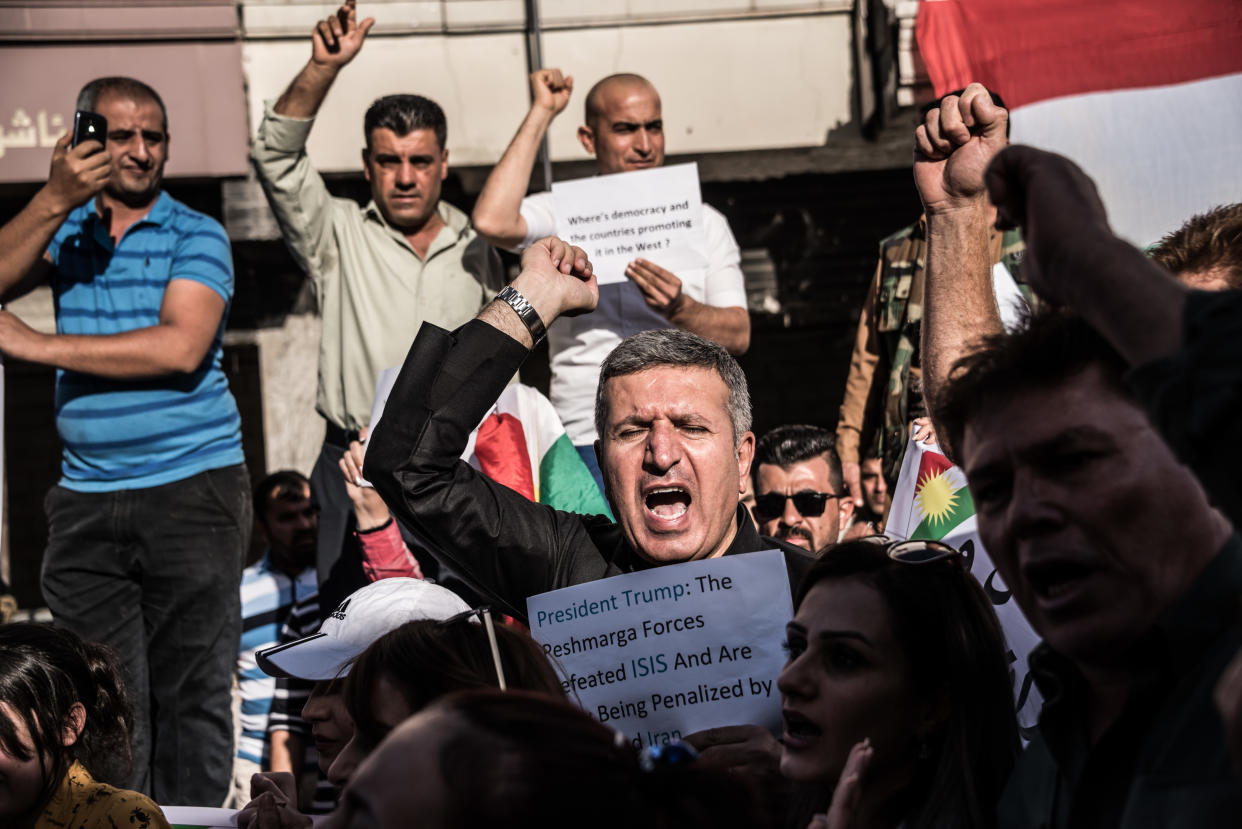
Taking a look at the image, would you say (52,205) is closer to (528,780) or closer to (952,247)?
(952,247)

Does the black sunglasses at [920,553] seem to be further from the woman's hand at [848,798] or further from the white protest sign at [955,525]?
the white protest sign at [955,525]

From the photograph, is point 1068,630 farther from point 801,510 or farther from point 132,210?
point 132,210

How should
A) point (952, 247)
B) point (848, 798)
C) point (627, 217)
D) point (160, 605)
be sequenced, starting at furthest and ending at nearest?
point (627, 217) < point (160, 605) < point (952, 247) < point (848, 798)

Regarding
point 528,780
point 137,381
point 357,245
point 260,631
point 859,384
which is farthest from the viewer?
point 260,631

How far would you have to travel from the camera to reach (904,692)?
2242 mm

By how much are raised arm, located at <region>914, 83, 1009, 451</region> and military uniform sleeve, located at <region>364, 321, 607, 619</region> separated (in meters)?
0.93

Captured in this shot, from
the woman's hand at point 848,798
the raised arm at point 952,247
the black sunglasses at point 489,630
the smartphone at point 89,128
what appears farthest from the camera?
the smartphone at point 89,128

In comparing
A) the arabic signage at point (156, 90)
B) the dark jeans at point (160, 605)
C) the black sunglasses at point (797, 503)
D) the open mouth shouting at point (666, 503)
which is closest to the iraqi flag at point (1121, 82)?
the black sunglasses at point (797, 503)

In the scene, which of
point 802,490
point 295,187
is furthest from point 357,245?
point 802,490

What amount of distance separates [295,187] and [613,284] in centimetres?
119

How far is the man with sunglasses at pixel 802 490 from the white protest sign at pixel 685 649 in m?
2.17

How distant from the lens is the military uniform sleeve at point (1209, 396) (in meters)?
1.22

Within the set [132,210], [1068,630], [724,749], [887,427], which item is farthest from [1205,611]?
[132,210]

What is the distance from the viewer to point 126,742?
352cm
